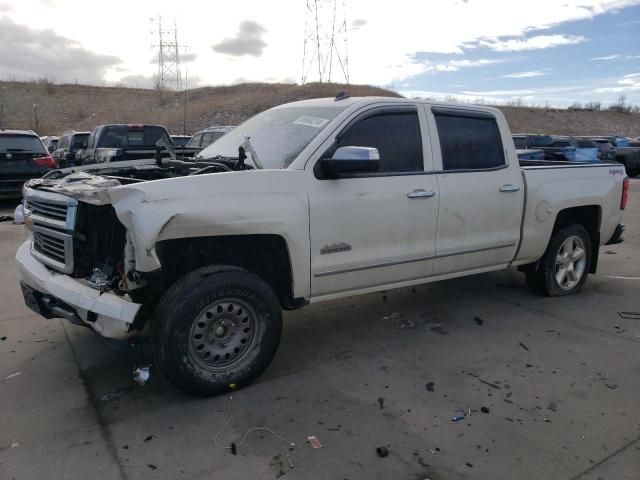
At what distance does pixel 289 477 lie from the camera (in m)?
2.76

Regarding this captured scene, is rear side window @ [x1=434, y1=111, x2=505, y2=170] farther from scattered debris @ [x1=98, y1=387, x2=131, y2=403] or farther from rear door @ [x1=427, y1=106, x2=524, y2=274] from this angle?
scattered debris @ [x1=98, y1=387, x2=131, y2=403]

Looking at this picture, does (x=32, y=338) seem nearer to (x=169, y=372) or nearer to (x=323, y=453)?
(x=169, y=372)

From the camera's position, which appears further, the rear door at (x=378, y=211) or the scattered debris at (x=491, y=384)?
the rear door at (x=378, y=211)

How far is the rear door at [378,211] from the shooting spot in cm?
391

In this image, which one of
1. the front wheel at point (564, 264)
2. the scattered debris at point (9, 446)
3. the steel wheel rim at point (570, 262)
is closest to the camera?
the scattered debris at point (9, 446)

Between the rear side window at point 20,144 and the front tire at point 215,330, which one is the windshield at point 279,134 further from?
the rear side window at point 20,144

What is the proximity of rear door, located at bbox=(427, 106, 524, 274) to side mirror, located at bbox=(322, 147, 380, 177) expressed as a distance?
1019 millimetres

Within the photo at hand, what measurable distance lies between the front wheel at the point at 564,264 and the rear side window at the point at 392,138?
7.12 ft

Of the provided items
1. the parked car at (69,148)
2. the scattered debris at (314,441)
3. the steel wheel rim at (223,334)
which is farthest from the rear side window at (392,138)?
the parked car at (69,148)

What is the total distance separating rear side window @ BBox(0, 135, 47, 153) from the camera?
11.1m

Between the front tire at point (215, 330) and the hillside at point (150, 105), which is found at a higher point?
the hillside at point (150, 105)

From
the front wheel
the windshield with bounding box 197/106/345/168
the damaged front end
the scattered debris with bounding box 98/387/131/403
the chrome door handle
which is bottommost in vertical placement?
the scattered debris with bounding box 98/387/131/403

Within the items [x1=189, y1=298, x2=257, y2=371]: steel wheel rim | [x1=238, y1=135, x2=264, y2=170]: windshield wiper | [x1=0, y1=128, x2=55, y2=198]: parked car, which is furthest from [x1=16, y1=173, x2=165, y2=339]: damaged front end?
[x1=0, y1=128, x2=55, y2=198]: parked car

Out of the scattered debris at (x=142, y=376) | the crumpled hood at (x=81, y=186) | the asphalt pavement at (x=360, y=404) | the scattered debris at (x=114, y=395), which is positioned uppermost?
the crumpled hood at (x=81, y=186)
